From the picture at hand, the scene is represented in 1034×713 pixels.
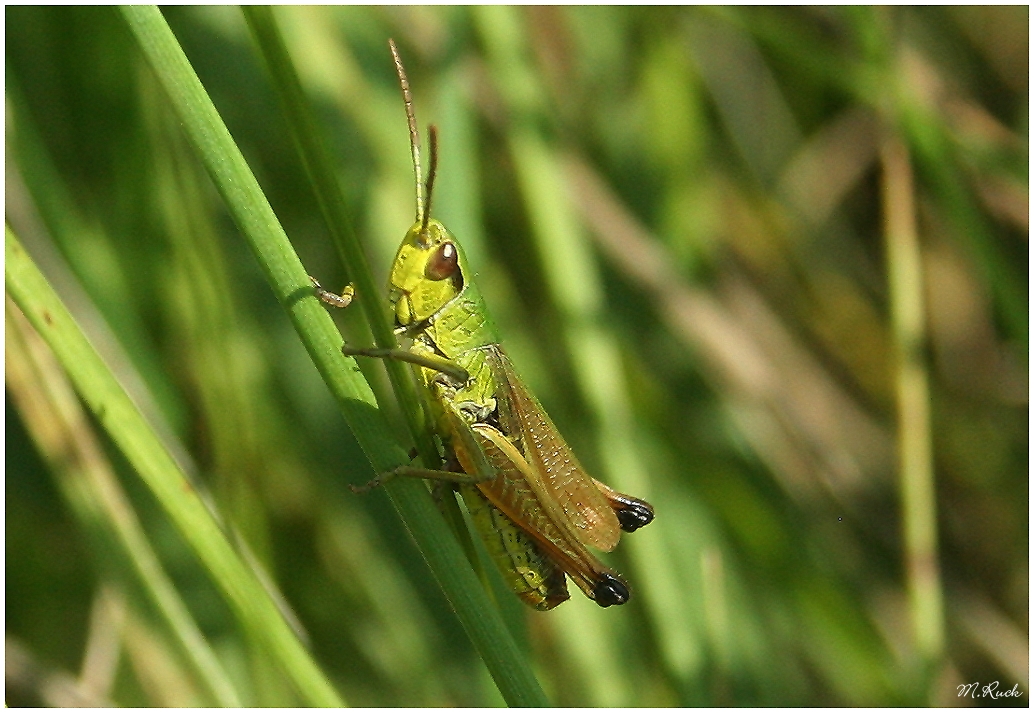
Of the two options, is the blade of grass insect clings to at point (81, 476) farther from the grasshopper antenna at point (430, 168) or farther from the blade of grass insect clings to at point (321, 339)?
the grasshopper antenna at point (430, 168)

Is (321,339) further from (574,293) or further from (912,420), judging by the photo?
(912,420)

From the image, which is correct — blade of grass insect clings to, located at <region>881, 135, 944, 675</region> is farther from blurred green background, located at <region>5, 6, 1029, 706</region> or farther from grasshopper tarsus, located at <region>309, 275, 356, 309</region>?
grasshopper tarsus, located at <region>309, 275, 356, 309</region>

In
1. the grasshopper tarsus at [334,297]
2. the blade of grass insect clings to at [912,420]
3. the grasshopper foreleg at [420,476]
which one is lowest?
the blade of grass insect clings to at [912,420]

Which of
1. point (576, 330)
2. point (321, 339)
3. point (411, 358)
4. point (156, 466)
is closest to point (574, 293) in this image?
point (576, 330)

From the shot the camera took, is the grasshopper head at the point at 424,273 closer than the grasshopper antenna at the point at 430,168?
No

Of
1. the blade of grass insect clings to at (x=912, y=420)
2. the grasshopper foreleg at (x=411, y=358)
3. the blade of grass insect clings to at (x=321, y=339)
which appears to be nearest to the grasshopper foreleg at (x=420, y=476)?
the blade of grass insect clings to at (x=321, y=339)

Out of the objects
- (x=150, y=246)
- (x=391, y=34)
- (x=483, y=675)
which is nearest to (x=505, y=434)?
(x=483, y=675)
